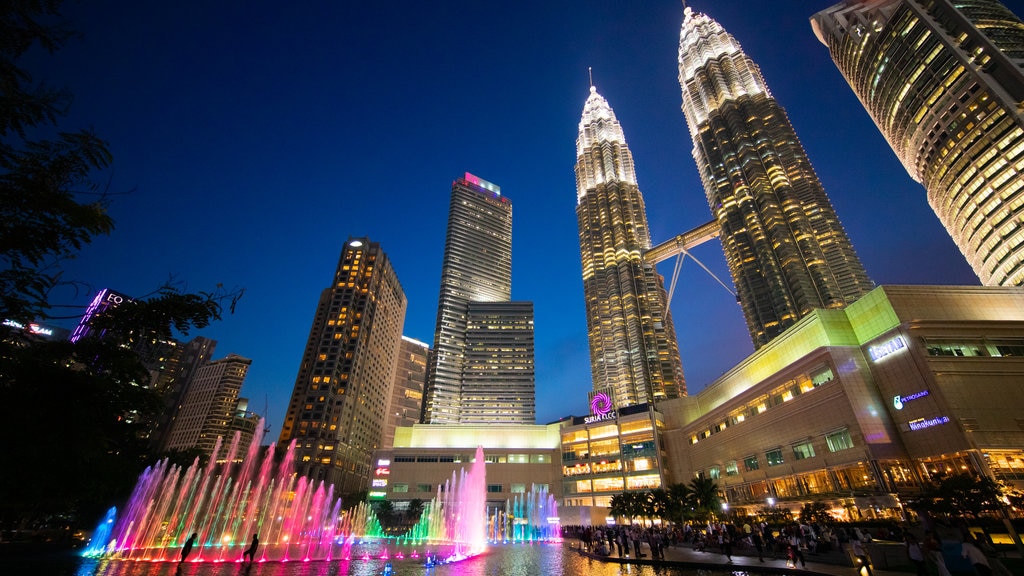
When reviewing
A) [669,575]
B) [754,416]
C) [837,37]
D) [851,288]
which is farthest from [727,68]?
[669,575]

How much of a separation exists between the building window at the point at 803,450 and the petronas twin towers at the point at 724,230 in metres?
55.5

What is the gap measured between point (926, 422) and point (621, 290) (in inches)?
4247

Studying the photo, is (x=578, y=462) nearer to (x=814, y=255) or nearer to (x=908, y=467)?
(x=908, y=467)

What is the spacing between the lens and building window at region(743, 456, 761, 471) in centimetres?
5831

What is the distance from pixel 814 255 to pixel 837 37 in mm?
56381

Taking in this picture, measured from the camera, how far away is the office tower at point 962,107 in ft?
227

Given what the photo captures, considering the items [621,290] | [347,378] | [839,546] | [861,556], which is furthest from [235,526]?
[621,290]

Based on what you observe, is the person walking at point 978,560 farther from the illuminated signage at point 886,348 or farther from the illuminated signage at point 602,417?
the illuminated signage at point 602,417

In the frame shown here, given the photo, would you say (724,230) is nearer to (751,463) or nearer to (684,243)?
(684,243)

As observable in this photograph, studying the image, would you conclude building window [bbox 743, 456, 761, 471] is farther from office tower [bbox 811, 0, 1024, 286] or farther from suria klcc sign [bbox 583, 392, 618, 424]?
office tower [bbox 811, 0, 1024, 286]

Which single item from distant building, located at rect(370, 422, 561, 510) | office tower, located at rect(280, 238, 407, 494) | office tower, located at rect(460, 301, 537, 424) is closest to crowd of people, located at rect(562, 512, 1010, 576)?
distant building, located at rect(370, 422, 561, 510)

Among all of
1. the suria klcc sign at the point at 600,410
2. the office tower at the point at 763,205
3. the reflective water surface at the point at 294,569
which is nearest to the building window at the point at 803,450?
the reflective water surface at the point at 294,569

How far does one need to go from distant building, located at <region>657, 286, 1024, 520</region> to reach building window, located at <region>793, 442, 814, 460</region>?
168mm

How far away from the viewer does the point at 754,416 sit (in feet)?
197
